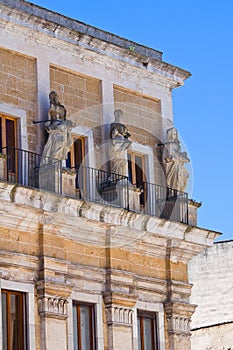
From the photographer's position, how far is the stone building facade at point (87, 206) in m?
22.5

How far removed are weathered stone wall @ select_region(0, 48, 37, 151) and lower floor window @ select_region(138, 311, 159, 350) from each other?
424 centimetres

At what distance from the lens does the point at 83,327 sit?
23688 mm

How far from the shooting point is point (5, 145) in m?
23.2

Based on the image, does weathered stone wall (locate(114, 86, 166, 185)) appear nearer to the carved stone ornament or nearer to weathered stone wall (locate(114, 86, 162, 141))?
weathered stone wall (locate(114, 86, 162, 141))

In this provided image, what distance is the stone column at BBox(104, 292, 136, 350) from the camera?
2392 centimetres

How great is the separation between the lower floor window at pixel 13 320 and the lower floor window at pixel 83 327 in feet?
4.37

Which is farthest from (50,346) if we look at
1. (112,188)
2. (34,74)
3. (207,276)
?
Answer: (207,276)

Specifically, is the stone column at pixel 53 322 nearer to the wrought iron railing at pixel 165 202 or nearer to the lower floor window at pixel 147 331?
the lower floor window at pixel 147 331

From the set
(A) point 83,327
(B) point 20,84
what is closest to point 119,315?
(A) point 83,327

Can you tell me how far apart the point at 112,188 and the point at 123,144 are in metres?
0.93

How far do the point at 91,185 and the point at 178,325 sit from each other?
354 cm

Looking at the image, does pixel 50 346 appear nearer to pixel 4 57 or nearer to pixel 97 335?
pixel 97 335

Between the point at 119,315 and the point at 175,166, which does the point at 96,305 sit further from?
the point at 175,166

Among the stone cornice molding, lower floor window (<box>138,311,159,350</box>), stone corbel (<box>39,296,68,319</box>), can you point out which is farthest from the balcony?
lower floor window (<box>138,311,159,350</box>)
